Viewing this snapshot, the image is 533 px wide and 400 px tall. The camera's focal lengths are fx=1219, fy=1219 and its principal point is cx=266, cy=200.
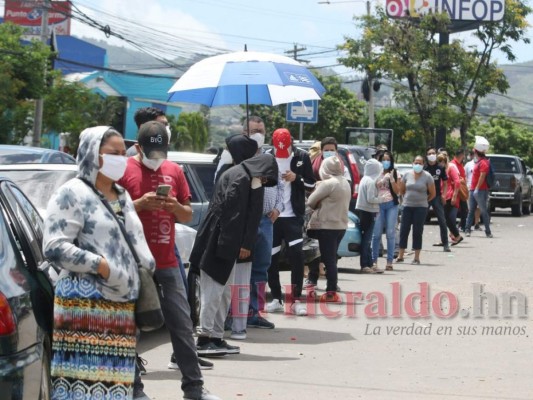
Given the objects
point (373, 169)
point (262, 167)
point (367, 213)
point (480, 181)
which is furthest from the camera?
point (480, 181)

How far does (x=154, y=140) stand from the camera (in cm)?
805

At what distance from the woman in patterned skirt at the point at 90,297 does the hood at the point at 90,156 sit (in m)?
0.06

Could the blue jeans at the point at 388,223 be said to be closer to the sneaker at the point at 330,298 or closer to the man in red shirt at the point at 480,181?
the sneaker at the point at 330,298

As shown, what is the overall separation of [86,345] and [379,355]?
4.77 m

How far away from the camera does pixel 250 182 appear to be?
396 inches

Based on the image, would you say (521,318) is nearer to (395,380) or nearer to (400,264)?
(395,380)

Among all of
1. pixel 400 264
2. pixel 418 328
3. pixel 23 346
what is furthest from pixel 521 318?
pixel 23 346

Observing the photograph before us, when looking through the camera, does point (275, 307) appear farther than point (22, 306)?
Yes

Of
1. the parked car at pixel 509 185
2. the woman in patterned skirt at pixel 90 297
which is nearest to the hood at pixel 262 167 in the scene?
the woman in patterned skirt at pixel 90 297

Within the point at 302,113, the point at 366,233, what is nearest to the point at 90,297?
the point at 366,233

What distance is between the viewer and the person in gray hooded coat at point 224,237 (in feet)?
32.4

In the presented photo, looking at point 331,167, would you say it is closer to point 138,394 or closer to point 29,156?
point 29,156

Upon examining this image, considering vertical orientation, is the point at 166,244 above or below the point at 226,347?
above

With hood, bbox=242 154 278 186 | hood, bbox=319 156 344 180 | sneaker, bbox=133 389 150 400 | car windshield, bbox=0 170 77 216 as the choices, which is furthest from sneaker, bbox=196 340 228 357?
hood, bbox=319 156 344 180
